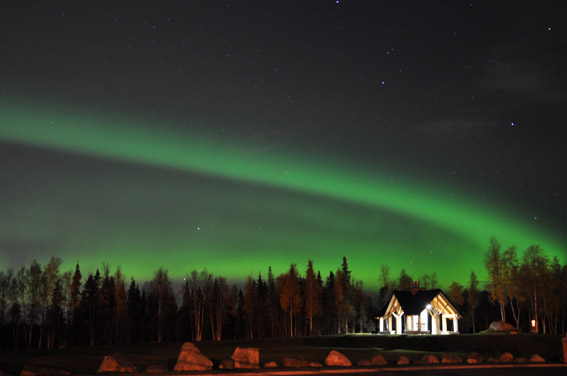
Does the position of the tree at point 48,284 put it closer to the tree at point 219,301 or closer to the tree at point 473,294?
the tree at point 219,301

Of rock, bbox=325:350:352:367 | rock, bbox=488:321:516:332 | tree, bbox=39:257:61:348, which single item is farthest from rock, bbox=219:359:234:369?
tree, bbox=39:257:61:348

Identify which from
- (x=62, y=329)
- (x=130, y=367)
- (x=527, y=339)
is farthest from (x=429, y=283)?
(x=130, y=367)

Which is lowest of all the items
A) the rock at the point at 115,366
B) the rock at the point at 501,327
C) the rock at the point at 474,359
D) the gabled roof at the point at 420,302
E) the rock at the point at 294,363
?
the rock at the point at 501,327

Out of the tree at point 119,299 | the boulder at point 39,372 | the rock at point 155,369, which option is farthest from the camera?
the tree at point 119,299

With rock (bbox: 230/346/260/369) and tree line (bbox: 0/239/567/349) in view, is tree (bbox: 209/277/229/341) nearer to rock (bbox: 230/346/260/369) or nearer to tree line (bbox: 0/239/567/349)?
tree line (bbox: 0/239/567/349)

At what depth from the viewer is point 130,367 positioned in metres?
21.1

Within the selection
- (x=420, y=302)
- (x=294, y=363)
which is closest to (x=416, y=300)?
(x=420, y=302)

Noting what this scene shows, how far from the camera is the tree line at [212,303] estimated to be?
73.1 metres

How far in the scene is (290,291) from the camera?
3649 inches

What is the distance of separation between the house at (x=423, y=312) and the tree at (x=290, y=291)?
29.3m

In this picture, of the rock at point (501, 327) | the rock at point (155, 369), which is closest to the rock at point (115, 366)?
the rock at point (155, 369)

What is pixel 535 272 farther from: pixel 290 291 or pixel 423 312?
pixel 290 291

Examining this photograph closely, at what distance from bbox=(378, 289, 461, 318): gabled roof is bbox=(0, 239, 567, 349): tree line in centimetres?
1341

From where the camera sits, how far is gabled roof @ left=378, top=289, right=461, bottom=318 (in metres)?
62.1
